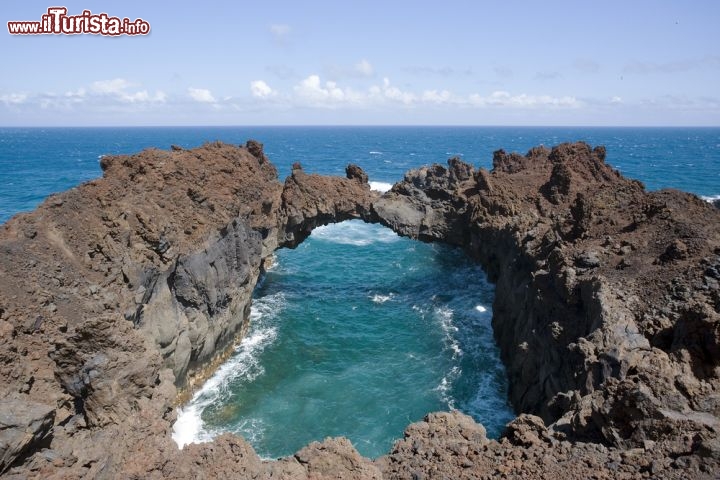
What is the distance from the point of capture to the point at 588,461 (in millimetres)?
12336

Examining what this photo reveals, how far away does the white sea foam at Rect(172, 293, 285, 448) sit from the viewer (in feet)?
80.7

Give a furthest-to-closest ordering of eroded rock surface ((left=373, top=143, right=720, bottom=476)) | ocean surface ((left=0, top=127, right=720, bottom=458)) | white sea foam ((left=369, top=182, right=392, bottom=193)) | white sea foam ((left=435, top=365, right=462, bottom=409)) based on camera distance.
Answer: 1. white sea foam ((left=369, top=182, right=392, bottom=193))
2. white sea foam ((left=435, top=365, right=462, bottom=409))
3. ocean surface ((left=0, top=127, right=720, bottom=458))
4. eroded rock surface ((left=373, top=143, right=720, bottom=476))

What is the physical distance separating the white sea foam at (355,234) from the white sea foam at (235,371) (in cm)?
1954

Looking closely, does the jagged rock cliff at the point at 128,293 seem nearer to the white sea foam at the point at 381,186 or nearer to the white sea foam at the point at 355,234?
the white sea foam at the point at 355,234

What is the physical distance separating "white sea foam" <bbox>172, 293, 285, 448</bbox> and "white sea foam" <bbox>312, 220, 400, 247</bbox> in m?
19.5

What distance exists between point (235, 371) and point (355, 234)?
34925mm

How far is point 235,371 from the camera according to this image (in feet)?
99.4

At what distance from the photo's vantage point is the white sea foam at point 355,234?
59.9 meters

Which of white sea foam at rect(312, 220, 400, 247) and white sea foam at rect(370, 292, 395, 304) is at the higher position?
white sea foam at rect(312, 220, 400, 247)

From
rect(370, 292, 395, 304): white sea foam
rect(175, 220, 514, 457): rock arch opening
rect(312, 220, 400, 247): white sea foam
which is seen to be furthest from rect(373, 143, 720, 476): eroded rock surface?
rect(312, 220, 400, 247): white sea foam

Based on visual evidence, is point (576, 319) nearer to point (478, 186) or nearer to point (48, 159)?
point (478, 186)

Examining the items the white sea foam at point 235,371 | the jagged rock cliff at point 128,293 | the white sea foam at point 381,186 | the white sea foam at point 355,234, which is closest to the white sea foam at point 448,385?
the white sea foam at point 235,371

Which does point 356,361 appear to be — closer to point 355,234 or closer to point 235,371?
point 235,371

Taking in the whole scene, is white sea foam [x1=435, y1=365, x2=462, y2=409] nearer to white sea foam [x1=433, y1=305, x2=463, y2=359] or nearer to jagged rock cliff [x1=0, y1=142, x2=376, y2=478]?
white sea foam [x1=433, y1=305, x2=463, y2=359]
